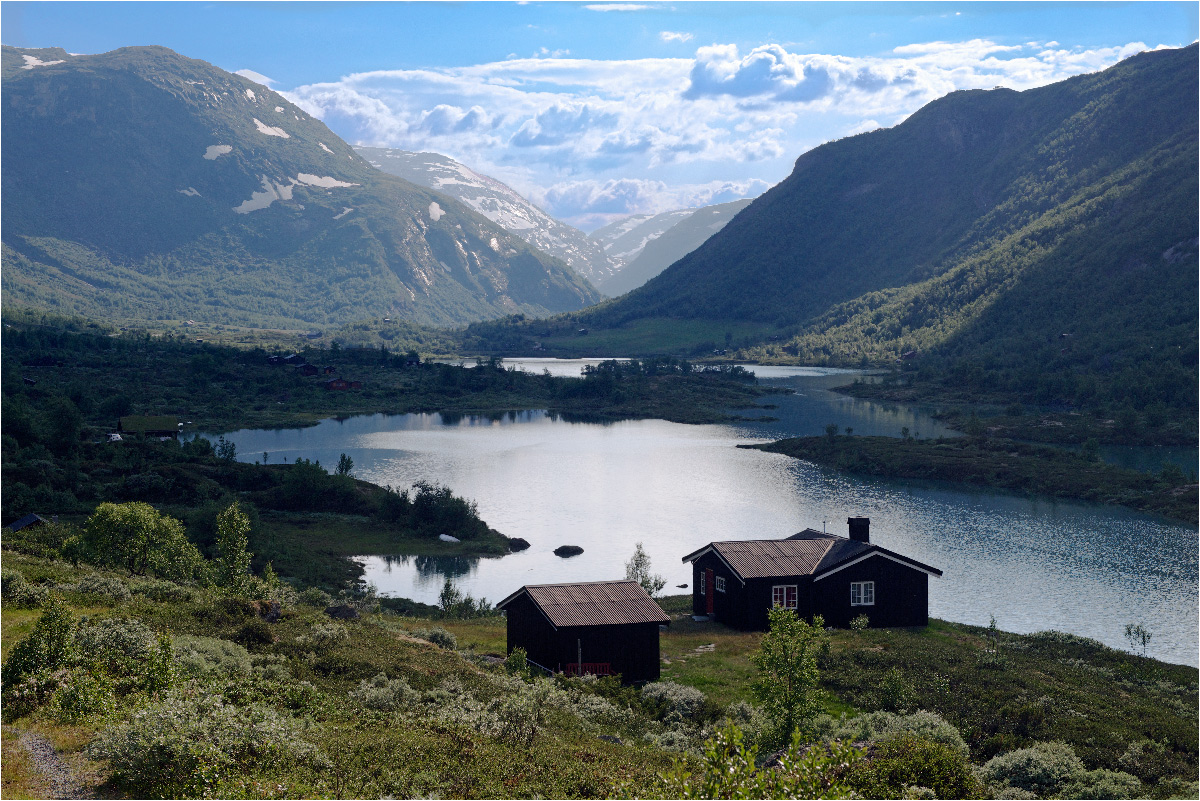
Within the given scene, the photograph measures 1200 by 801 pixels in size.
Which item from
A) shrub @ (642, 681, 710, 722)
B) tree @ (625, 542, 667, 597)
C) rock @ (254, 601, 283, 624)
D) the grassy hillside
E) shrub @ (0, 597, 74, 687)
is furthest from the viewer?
tree @ (625, 542, 667, 597)

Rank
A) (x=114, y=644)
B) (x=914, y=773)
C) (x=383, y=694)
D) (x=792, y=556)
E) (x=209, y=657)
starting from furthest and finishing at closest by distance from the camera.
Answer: (x=792, y=556) < (x=209, y=657) < (x=383, y=694) < (x=114, y=644) < (x=914, y=773)

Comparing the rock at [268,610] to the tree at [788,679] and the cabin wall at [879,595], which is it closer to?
the tree at [788,679]

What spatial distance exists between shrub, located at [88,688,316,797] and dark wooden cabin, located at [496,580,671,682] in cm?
1394

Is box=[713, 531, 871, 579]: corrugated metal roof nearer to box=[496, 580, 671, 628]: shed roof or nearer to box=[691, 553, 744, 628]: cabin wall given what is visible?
box=[691, 553, 744, 628]: cabin wall

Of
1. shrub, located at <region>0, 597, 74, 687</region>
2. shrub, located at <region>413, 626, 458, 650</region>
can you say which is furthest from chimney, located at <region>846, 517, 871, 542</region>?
shrub, located at <region>0, 597, 74, 687</region>

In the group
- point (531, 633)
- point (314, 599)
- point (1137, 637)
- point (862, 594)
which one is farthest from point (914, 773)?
point (1137, 637)

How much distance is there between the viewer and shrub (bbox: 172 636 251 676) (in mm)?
21812

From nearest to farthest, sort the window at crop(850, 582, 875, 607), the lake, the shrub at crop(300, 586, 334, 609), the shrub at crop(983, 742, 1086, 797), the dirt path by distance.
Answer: the dirt path → the shrub at crop(983, 742, 1086, 797) → the window at crop(850, 582, 875, 607) → the shrub at crop(300, 586, 334, 609) → the lake

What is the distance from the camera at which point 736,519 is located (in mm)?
66562

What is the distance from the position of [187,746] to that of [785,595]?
25411 millimetres

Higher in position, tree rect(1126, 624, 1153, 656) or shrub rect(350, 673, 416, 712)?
shrub rect(350, 673, 416, 712)

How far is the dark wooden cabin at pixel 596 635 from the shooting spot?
30703 millimetres

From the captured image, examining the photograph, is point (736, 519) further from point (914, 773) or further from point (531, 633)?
point (914, 773)

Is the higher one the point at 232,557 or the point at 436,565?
the point at 232,557
